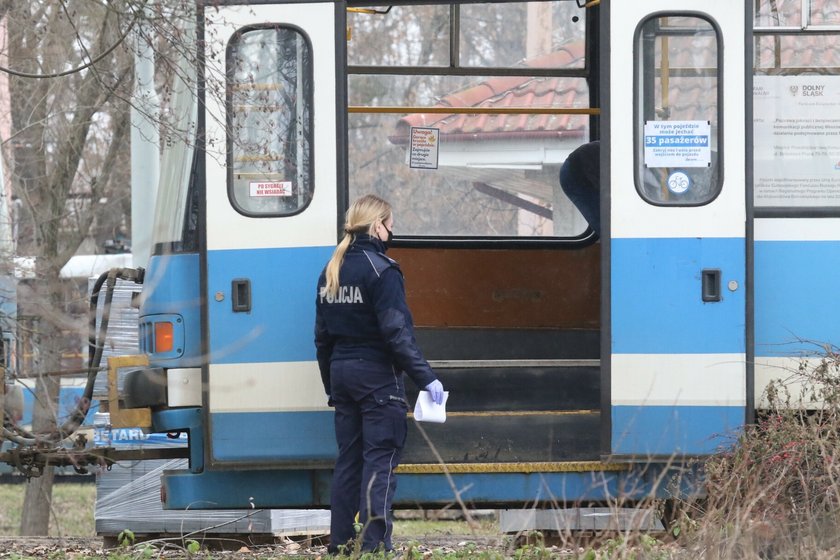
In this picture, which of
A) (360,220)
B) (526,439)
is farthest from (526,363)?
(360,220)

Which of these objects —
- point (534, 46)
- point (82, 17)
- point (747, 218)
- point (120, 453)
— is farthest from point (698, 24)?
point (82, 17)

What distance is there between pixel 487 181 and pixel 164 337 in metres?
2.36

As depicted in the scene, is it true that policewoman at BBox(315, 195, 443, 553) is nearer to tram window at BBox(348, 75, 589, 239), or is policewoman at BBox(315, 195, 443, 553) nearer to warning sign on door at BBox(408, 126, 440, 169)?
tram window at BBox(348, 75, 589, 239)

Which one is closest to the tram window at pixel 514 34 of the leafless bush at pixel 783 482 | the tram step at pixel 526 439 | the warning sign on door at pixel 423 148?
the warning sign on door at pixel 423 148

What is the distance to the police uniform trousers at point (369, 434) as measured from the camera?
18.7ft

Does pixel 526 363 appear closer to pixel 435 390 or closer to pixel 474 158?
pixel 435 390

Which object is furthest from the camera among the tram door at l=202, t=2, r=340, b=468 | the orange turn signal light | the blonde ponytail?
the orange turn signal light

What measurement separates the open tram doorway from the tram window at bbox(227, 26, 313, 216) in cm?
119

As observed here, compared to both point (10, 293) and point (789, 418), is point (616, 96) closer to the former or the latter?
point (789, 418)

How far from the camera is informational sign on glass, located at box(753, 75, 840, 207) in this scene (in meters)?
6.09

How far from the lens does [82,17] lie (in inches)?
472

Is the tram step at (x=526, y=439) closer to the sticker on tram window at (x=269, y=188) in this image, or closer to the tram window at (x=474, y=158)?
the sticker on tram window at (x=269, y=188)

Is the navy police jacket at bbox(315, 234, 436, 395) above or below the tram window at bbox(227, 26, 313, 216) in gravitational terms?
below

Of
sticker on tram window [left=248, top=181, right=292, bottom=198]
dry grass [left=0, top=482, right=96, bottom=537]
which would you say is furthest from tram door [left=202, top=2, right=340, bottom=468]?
dry grass [left=0, top=482, right=96, bottom=537]
